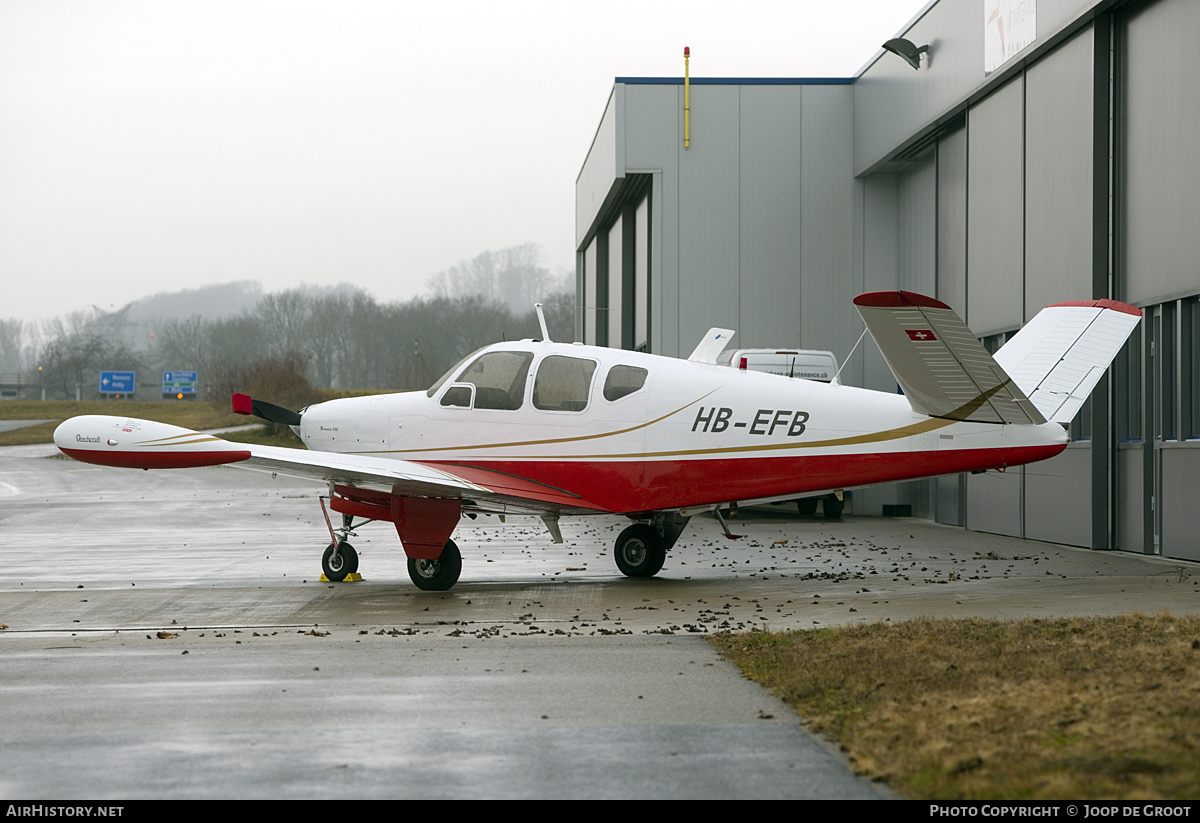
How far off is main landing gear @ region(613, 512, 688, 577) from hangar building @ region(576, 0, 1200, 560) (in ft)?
19.9

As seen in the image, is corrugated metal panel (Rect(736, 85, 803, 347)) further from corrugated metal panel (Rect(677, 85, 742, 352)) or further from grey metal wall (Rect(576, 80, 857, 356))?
corrugated metal panel (Rect(677, 85, 742, 352))

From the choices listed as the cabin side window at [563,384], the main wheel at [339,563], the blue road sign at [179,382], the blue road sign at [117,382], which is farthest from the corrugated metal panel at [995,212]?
the blue road sign at [117,382]

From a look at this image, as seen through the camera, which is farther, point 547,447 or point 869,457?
point 547,447

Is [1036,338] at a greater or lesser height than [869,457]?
greater

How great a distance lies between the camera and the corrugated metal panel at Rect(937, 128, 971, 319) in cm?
2067

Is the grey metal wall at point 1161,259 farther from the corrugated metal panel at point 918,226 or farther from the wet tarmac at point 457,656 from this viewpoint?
the corrugated metal panel at point 918,226

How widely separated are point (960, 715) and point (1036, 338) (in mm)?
6084

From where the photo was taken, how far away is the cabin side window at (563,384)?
1150 centimetres

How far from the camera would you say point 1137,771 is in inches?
161

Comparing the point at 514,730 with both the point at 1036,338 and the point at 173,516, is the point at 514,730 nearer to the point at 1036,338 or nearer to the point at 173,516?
the point at 1036,338

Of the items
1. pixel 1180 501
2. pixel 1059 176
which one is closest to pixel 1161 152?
pixel 1059 176

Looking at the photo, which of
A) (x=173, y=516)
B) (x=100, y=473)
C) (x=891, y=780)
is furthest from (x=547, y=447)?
(x=100, y=473)

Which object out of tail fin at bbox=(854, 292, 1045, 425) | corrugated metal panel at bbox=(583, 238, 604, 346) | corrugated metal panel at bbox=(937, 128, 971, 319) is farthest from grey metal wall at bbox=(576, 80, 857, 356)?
tail fin at bbox=(854, 292, 1045, 425)

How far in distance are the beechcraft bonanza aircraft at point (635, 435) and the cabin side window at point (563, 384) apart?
0.04 feet
